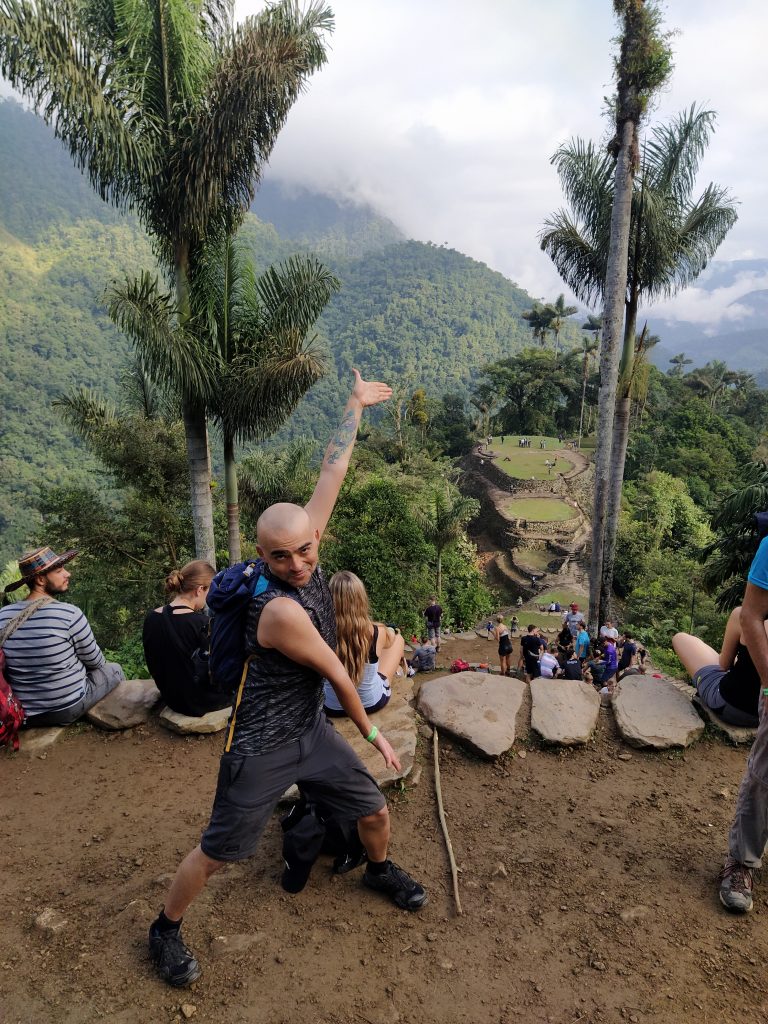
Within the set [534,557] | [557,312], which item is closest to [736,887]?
[534,557]

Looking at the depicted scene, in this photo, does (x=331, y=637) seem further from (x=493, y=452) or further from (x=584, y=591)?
(x=493, y=452)

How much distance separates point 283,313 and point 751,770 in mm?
8450

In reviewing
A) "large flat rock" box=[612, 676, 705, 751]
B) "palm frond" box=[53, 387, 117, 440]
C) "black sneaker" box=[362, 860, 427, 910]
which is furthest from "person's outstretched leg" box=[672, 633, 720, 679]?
"palm frond" box=[53, 387, 117, 440]

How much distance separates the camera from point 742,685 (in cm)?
338

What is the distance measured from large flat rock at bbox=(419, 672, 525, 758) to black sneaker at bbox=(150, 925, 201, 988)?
190 centimetres

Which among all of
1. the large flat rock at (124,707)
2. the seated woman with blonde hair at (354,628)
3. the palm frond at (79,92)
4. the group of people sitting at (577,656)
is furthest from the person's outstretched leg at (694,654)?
the palm frond at (79,92)

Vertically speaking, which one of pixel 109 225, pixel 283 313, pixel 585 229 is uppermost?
pixel 109 225

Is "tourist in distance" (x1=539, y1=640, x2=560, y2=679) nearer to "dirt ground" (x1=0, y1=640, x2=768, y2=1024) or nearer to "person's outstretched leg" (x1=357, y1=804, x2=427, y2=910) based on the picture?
"dirt ground" (x1=0, y1=640, x2=768, y2=1024)

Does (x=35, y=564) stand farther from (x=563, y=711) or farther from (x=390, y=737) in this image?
(x=563, y=711)

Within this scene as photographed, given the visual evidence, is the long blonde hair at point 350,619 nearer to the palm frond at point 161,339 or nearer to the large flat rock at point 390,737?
the large flat rock at point 390,737

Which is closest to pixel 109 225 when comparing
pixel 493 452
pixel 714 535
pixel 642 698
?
pixel 493 452

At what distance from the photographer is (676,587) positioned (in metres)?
20.5

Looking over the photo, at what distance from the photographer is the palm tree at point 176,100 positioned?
7535mm

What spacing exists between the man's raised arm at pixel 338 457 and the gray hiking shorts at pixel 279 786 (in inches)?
32.6
